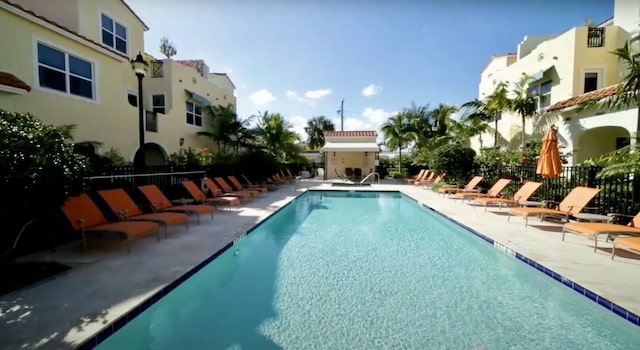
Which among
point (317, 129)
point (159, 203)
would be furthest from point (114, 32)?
point (317, 129)

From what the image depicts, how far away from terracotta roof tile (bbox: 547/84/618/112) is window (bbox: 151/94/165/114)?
24732 millimetres

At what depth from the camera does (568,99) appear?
16.8 metres

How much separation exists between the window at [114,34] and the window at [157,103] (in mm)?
3186

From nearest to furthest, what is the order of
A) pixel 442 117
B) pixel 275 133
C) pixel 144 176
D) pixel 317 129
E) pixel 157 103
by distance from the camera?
pixel 144 176 < pixel 157 103 < pixel 275 133 < pixel 442 117 < pixel 317 129

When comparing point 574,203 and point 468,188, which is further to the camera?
point 468,188

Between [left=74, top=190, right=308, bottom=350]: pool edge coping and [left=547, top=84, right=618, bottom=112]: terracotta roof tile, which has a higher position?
[left=547, top=84, right=618, bottom=112]: terracotta roof tile

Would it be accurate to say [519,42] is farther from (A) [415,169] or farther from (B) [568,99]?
(A) [415,169]

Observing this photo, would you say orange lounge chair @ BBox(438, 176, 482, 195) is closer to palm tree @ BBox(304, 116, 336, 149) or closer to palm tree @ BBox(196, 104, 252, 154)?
palm tree @ BBox(196, 104, 252, 154)

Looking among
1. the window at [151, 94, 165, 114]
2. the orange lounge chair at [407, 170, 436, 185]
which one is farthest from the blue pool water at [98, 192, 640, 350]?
the window at [151, 94, 165, 114]

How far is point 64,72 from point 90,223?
967 cm

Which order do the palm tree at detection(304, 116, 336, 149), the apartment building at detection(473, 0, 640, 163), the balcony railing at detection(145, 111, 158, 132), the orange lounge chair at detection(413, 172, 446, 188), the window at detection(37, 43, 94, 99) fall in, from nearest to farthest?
the window at detection(37, 43, 94, 99) → the apartment building at detection(473, 0, 640, 163) → the balcony railing at detection(145, 111, 158, 132) → the orange lounge chair at detection(413, 172, 446, 188) → the palm tree at detection(304, 116, 336, 149)

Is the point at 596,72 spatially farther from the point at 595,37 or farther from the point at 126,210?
the point at 126,210

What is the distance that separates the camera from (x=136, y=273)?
5.29m

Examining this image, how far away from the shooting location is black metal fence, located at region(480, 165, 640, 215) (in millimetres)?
8234
